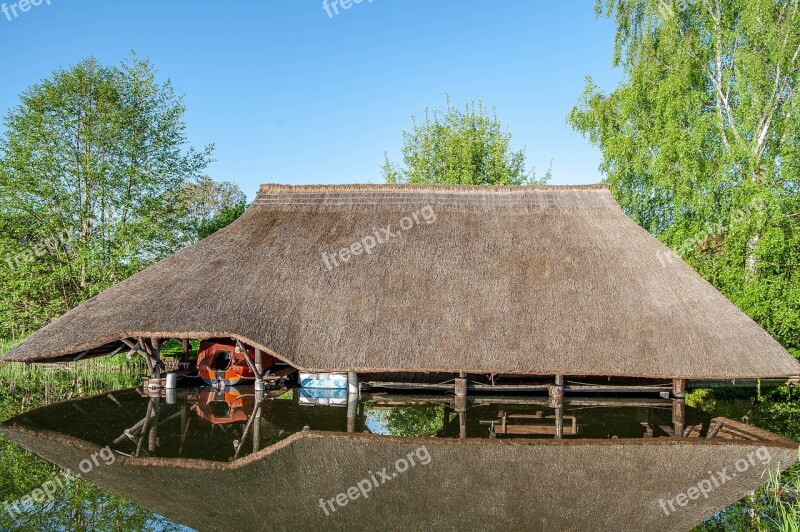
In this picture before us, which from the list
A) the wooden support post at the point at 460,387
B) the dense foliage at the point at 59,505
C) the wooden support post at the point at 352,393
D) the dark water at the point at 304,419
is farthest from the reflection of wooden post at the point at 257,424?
the wooden support post at the point at 460,387

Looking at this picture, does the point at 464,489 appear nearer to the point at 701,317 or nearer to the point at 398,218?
the point at 701,317

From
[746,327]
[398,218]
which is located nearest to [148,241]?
[398,218]

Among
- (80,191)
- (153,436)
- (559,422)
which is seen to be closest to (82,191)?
(80,191)

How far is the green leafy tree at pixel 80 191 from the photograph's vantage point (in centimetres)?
2264

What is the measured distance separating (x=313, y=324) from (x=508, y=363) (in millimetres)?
4232

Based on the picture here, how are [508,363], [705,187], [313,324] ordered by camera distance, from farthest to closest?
[705,187], [313,324], [508,363]

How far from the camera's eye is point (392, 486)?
807cm

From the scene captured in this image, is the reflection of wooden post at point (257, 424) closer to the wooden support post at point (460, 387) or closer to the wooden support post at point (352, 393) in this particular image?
the wooden support post at point (352, 393)

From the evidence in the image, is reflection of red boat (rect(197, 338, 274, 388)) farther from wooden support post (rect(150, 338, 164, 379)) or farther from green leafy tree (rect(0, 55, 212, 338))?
green leafy tree (rect(0, 55, 212, 338))

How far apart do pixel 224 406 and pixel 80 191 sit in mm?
16044

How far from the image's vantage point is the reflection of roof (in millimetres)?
7156

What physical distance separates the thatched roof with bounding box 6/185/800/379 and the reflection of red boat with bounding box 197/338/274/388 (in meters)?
2.51

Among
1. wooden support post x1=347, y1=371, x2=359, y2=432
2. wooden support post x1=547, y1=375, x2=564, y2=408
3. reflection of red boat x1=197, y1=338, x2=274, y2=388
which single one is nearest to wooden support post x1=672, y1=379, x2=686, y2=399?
wooden support post x1=547, y1=375, x2=564, y2=408

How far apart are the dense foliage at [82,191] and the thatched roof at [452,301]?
10.3m
